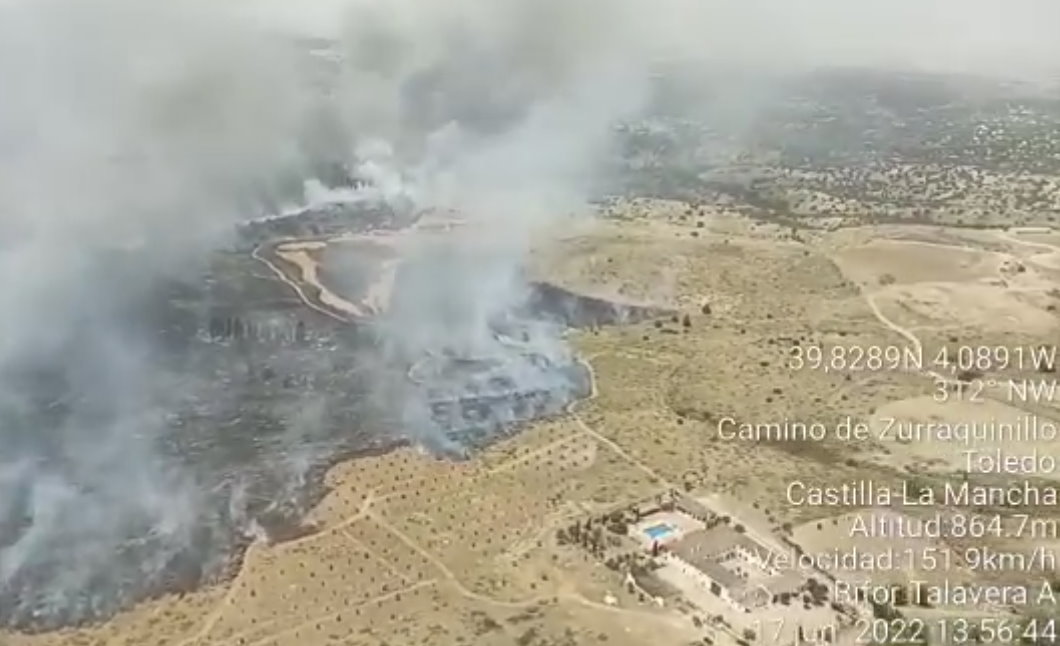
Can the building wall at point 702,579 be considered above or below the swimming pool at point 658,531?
below

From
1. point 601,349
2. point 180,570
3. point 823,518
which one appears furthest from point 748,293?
point 180,570

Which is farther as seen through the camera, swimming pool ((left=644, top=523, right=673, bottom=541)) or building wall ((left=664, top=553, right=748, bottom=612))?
swimming pool ((left=644, top=523, right=673, bottom=541))

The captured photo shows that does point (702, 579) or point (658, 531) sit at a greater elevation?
point (658, 531)

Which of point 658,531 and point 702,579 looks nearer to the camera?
point 702,579

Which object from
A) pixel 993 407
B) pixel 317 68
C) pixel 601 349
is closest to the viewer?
pixel 993 407

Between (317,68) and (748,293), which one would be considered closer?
(748,293)

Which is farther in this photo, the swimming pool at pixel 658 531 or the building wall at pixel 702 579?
the swimming pool at pixel 658 531

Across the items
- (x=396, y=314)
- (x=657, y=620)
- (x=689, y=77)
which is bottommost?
(x=657, y=620)

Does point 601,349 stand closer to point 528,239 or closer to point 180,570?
point 528,239
